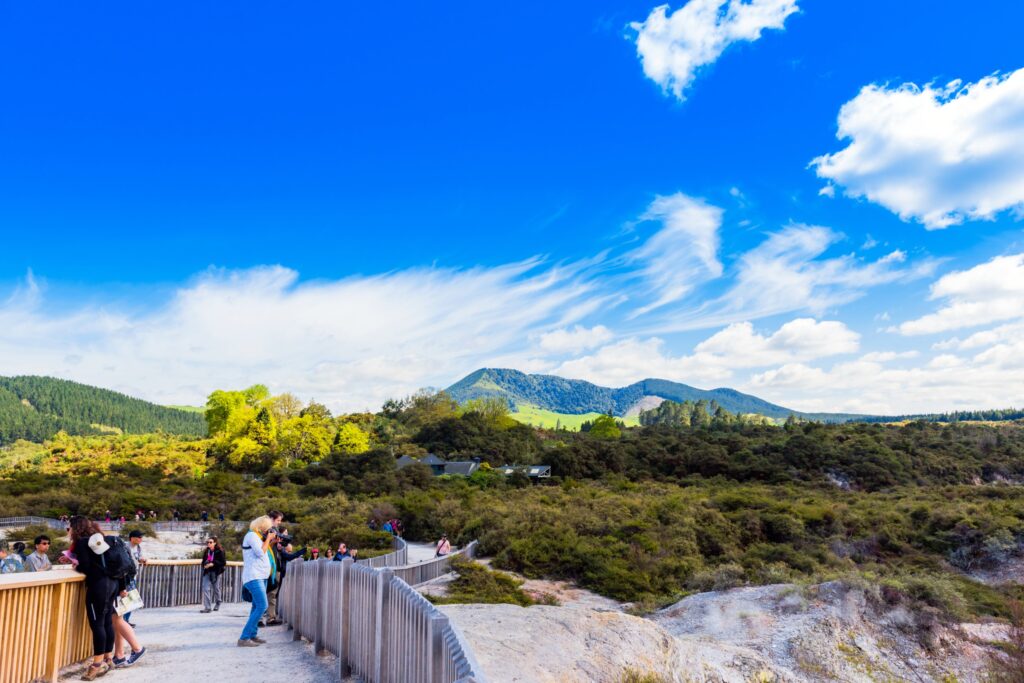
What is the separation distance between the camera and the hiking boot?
236 inches

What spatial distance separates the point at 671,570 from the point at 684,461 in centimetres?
3525

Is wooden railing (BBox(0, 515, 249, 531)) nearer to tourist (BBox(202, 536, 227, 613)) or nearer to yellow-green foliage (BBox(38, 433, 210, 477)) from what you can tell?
tourist (BBox(202, 536, 227, 613))

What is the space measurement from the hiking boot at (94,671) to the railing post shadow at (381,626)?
275 cm

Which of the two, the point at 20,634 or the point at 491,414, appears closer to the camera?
the point at 20,634

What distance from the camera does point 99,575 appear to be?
6129 millimetres

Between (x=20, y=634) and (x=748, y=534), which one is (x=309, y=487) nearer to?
(x=748, y=534)

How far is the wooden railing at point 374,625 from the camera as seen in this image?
386 cm

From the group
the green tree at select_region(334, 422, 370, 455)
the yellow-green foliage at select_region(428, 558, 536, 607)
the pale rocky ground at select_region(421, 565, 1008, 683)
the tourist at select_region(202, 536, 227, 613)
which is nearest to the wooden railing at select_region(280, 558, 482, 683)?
the pale rocky ground at select_region(421, 565, 1008, 683)

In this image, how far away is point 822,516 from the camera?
2867cm

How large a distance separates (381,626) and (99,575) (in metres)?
2.91

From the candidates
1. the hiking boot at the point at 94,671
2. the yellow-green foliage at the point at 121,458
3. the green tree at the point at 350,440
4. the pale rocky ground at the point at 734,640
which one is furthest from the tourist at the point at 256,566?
the green tree at the point at 350,440

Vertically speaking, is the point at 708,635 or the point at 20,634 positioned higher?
the point at 20,634

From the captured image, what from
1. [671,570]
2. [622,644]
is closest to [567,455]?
[671,570]

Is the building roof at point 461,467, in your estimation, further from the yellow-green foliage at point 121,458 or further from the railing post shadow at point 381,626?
the railing post shadow at point 381,626
